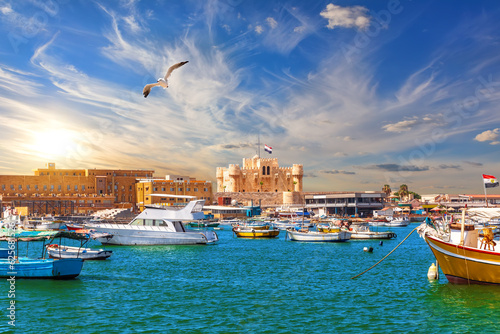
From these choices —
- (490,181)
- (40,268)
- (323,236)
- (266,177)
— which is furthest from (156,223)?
(266,177)

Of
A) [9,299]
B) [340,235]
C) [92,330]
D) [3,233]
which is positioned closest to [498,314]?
[92,330]

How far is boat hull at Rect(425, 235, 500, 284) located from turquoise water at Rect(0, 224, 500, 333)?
0.55 metres

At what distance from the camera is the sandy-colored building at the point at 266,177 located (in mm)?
185250

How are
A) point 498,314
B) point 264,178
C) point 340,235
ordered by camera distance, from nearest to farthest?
point 498,314, point 340,235, point 264,178

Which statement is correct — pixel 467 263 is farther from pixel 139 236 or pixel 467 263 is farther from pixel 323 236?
pixel 139 236

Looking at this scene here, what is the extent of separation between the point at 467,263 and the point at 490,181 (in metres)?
16.0

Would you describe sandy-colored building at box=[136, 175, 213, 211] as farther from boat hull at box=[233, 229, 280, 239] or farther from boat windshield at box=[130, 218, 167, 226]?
boat windshield at box=[130, 218, 167, 226]

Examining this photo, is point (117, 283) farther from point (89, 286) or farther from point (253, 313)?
point (253, 313)

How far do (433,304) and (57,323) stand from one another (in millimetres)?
16397

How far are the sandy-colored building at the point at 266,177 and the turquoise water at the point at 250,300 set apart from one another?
147250 millimetres

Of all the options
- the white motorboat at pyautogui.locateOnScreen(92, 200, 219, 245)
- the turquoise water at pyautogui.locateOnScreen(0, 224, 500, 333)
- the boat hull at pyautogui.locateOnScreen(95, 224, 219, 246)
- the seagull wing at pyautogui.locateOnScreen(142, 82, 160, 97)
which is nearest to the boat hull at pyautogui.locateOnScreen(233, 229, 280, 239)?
the white motorboat at pyautogui.locateOnScreen(92, 200, 219, 245)

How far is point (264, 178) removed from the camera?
187 m

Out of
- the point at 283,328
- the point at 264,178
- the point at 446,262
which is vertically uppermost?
the point at 264,178

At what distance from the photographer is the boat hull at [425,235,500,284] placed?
24.6 meters
